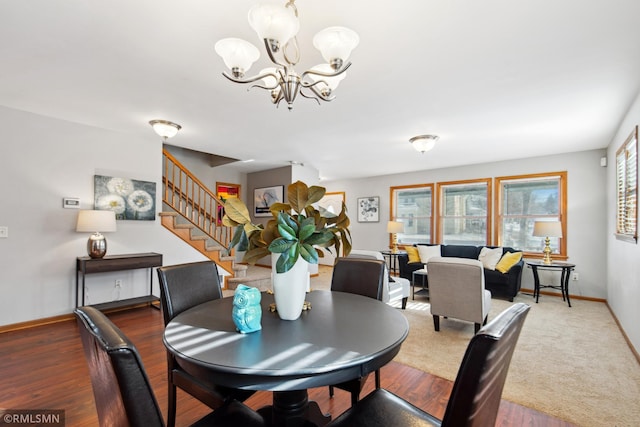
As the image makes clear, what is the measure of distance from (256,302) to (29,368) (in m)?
2.52

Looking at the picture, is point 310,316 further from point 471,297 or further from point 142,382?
point 471,297

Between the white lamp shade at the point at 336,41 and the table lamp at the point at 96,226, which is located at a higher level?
the white lamp shade at the point at 336,41

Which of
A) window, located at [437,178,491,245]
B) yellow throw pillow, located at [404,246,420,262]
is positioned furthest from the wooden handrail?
window, located at [437,178,491,245]

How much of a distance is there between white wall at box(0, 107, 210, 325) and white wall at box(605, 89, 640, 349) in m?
5.47

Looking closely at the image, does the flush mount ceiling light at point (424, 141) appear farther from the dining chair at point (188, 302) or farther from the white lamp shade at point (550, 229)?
the dining chair at point (188, 302)

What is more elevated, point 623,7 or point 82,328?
point 623,7

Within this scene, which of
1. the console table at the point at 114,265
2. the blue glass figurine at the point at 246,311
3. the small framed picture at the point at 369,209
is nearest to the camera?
the blue glass figurine at the point at 246,311

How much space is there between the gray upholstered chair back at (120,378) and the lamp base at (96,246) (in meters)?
3.33

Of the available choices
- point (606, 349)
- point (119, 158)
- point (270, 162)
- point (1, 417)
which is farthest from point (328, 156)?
point (1, 417)

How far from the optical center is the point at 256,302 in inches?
48.9

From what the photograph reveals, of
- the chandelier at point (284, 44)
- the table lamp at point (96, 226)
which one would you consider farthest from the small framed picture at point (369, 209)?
the chandelier at point (284, 44)

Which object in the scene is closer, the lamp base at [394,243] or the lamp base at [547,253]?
the lamp base at [547,253]

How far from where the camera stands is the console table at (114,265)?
350 cm

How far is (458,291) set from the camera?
3.26 meters
